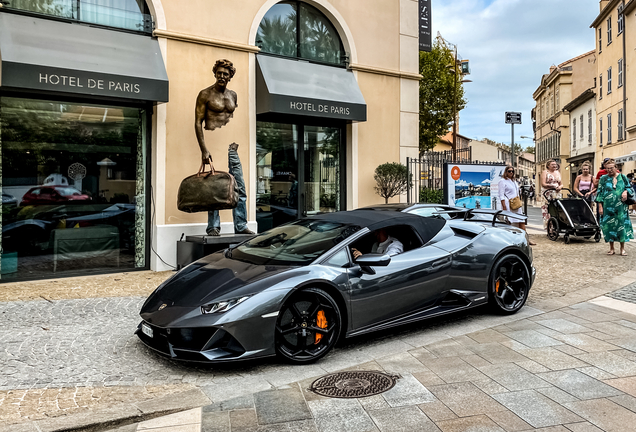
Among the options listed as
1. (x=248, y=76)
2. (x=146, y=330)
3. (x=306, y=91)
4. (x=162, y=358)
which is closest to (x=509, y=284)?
(x=162, y=358)

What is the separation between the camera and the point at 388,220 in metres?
5.43

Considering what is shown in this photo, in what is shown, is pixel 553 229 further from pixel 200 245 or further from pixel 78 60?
pixel 78 60

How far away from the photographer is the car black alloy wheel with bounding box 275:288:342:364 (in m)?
4.35

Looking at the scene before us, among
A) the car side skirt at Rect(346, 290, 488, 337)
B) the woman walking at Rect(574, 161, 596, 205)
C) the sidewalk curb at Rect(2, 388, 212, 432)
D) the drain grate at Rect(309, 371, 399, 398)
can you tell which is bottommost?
the sidewalk curb at Rect(2, 388, 212, 432)

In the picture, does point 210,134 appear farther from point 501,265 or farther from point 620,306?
point 620,306

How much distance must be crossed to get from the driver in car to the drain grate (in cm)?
140

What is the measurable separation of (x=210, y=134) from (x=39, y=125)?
116 inches

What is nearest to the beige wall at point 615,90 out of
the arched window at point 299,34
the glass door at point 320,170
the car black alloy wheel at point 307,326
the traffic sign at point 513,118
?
the traffic sign at point 513,118

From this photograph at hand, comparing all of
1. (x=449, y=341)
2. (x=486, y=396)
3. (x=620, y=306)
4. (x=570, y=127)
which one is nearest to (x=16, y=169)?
(x=449, y=341)

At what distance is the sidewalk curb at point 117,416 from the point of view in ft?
10.7

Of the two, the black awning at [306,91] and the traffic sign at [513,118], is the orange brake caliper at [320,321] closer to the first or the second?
the black awning at [306,91]

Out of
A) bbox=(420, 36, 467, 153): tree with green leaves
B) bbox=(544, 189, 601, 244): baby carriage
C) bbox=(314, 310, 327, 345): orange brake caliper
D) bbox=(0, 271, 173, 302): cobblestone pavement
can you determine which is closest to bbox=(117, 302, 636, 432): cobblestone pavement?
bbox=(314, 310, 327, 345): orange brake caliper

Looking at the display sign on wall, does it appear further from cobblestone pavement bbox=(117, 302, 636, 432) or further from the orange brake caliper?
the orange brake caliper

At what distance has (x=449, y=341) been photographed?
16.5 feet
